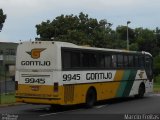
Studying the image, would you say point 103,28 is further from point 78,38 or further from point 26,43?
point 26,43

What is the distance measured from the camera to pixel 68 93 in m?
21.9

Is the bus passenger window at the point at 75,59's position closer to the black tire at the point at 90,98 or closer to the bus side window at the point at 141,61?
the black tire at the point at 90,98

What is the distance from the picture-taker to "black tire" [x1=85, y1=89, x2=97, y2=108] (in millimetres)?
23675

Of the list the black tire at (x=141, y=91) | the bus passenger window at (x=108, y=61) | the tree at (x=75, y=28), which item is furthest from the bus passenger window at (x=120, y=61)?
the tree at (x=75, y=28)

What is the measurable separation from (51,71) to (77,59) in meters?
1.91

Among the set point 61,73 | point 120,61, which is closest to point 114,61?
point 120,61

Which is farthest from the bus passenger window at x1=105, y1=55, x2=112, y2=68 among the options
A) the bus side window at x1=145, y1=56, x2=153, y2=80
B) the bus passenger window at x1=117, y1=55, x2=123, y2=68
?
the bus side window at x1=145, y1=56, x2=153, y2=80

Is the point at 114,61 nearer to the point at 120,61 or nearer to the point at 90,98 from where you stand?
the point at 120,61

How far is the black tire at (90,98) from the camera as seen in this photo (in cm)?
2367

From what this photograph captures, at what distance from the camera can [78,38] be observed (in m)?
53.1

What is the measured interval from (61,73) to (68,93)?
951 millimetres

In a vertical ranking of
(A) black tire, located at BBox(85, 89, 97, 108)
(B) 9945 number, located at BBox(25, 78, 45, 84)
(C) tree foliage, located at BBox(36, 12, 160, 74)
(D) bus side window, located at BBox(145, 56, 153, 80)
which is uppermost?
(C) tree foliage, located at BBox(36, 12, 160, 74)

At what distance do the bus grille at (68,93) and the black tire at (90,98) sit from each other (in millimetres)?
1601

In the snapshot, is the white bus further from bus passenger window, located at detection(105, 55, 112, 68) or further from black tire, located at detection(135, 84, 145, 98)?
black tire, located at detection(135, 84, 145, 98)
